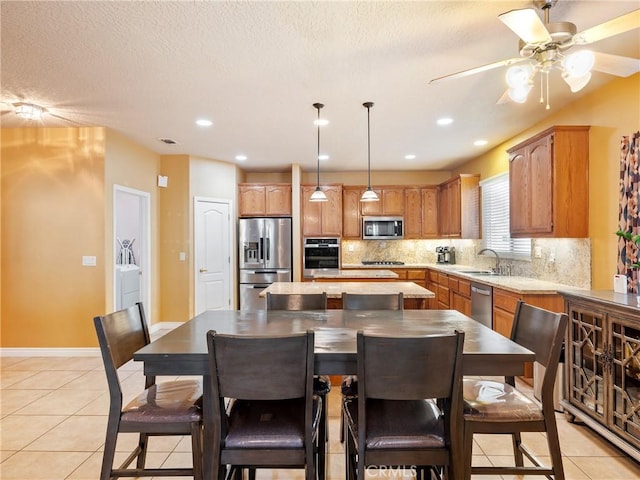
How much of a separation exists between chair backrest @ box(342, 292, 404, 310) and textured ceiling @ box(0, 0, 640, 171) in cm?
169

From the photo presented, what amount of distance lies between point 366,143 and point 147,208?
3.21 m

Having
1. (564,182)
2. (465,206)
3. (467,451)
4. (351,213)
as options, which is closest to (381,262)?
(351,213)

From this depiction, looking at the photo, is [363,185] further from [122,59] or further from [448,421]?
[448,421]

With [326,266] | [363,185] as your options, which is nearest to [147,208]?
[326,266]

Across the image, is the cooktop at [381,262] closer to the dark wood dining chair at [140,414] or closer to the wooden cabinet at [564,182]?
the wooden cabinet at [564,182]

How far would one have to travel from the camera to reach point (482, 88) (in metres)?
3.18

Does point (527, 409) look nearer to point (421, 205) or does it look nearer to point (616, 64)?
point (616, 64)

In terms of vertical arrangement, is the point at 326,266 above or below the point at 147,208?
below

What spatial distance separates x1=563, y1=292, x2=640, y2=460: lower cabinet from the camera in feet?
7.01

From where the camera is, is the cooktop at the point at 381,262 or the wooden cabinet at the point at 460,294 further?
the cooktop at the point at 381,262

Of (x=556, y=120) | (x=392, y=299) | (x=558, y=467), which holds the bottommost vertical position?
(x=558, y=467)

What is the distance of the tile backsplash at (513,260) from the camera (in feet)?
11.1

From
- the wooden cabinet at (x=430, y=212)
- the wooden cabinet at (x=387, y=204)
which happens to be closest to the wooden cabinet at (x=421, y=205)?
the wooden cabinet at (x=430, y=212)

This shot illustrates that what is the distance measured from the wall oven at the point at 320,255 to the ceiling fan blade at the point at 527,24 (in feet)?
15.7
